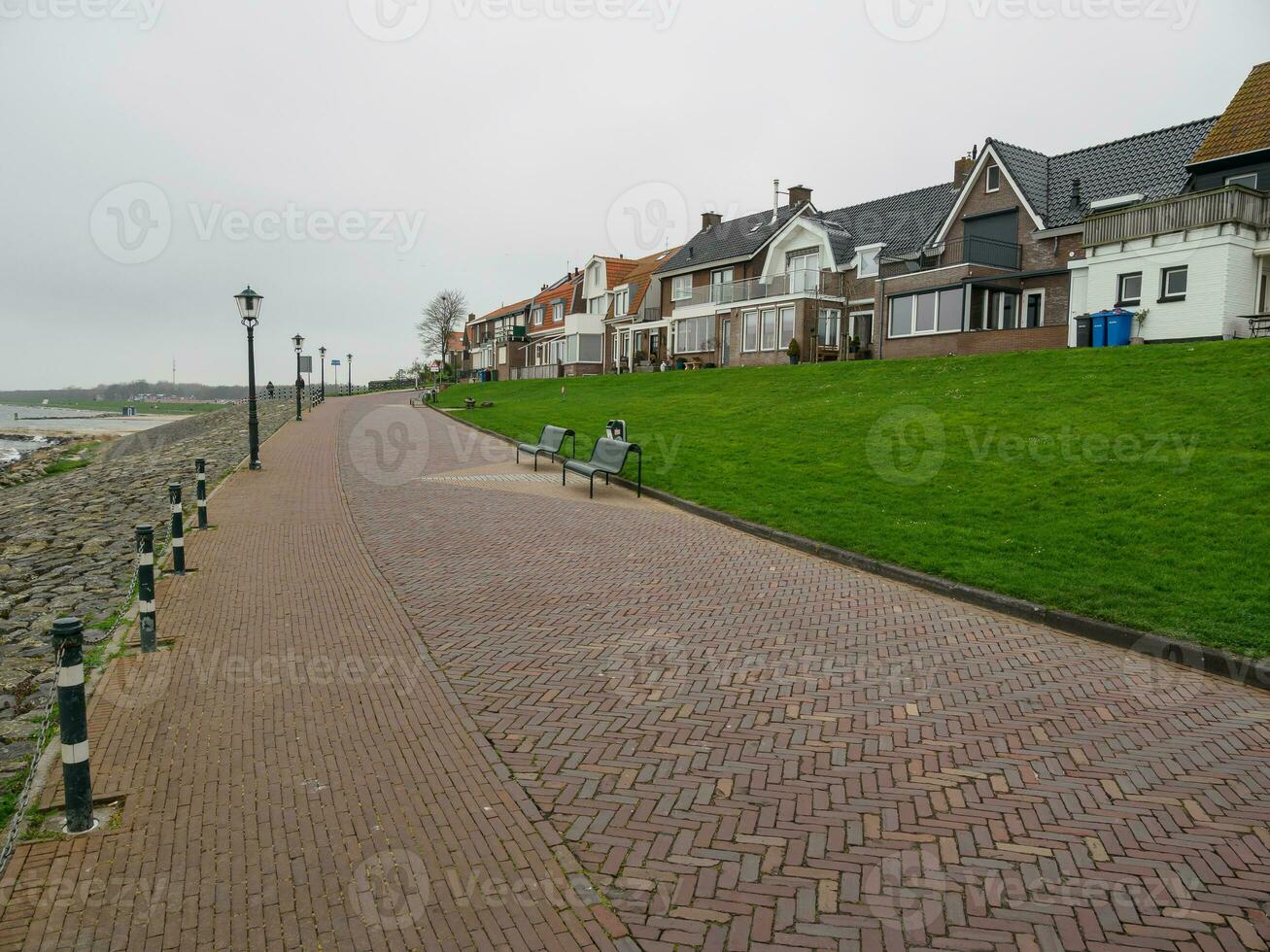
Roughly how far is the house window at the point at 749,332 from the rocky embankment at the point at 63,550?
68.9 feet

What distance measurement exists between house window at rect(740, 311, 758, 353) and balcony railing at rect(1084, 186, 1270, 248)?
51.4 feet

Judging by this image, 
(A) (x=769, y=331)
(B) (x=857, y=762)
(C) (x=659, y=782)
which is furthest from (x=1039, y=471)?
(A) (x=769, y=331)

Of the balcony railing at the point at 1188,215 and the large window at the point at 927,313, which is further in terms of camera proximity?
the large window at the point at 927,313

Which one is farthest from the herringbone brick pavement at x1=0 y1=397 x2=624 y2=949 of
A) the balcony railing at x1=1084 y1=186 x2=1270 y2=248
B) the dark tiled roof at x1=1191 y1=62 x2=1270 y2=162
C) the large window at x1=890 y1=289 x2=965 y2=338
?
the dark tiled roof at x1=1191 y1=62 x2=1270 y2=162

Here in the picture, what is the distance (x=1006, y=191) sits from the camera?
2909cm

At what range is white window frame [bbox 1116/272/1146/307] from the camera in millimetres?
23188

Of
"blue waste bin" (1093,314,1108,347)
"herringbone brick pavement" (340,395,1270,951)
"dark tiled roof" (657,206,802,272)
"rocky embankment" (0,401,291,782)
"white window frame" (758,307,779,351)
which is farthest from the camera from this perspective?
"dark tiled roof" (657,206,802,272)

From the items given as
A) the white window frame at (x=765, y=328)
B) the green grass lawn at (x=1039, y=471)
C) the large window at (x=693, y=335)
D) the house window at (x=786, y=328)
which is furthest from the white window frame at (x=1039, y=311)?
the large window at (x=693, y=335)

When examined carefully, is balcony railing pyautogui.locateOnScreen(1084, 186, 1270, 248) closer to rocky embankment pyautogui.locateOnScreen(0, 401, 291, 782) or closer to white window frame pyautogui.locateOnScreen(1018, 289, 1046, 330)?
white window frame pyautogui.locateOnScreen(1018, 289, 1046, 330)

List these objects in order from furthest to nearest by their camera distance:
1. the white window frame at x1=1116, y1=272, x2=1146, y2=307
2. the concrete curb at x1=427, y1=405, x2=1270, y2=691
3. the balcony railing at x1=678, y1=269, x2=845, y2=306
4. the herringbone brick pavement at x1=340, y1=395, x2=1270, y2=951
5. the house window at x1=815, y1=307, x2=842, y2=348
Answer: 1. the balcony railing at x1=678, y1=269, x2=845, y2=306
2. the house window at x1=815, y1=307, x2=842, y2=348
3. the white window frame at x1=1116, y1=272, x2=1146, y2=307
4. the concrete curb at x1=427, y1=405, x2=1270, y2=691
5. the herringbone brick pavement at x1=340, y1=395, x2=1270, y2=951

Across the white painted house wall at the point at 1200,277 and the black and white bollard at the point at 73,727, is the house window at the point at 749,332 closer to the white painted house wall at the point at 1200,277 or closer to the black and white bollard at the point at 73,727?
the white painted house wall at the point at 1200,277

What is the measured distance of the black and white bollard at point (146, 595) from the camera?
640 centimetres

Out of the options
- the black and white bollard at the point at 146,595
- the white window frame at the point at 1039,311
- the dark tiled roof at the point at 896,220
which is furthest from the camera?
the dark tiled roof at the point at 896,220

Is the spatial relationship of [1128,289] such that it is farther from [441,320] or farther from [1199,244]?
[441,320]
